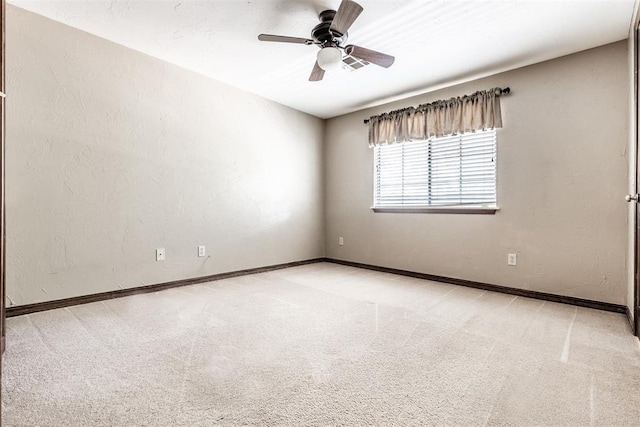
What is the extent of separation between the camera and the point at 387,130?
4.22 meters

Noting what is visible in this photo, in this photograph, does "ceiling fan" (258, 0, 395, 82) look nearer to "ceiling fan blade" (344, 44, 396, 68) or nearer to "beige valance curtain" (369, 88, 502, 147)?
"ceiling fan blade" (344, 44, 396, 68)

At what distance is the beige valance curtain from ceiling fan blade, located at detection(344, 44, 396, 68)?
4.51 ft

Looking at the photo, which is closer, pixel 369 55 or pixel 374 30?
pixel 369 55

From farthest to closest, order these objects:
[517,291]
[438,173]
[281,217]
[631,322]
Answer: [281,217] < [438,173] < [517,291] < [631,322]

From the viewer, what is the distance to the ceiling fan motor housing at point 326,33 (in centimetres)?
239

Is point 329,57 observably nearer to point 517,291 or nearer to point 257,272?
point 257,272

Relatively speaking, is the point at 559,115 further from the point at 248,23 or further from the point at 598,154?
the point at 248,23

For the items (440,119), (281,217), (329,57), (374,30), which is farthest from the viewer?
(281,217)

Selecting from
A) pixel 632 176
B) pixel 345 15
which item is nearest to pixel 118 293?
pixel 345 15

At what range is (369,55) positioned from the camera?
8.27ft

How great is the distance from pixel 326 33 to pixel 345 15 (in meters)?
0.40

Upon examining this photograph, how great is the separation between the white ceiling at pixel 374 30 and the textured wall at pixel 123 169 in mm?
288

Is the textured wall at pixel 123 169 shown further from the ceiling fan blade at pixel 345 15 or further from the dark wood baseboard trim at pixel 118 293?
the ceiling fan blade at pixel 345 15

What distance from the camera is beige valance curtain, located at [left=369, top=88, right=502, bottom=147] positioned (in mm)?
3357
